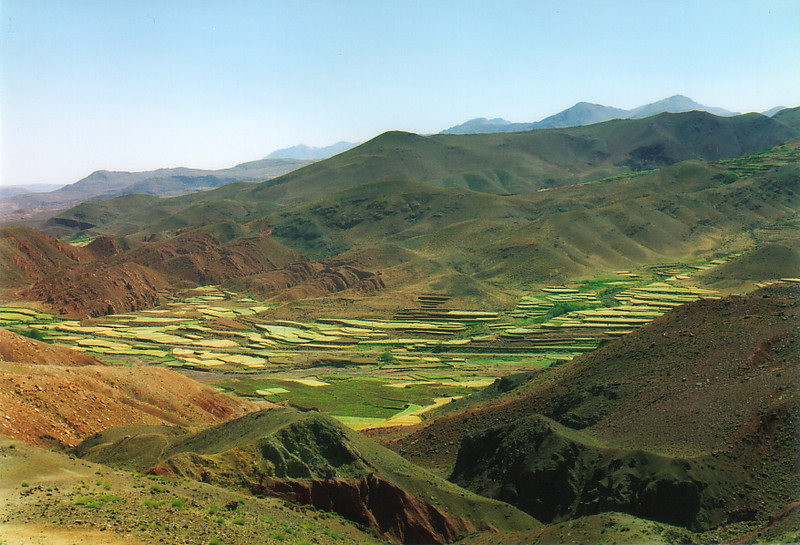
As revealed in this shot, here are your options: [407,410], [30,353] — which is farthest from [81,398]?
[407,410]

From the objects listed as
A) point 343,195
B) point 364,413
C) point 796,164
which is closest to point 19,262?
point 343,195

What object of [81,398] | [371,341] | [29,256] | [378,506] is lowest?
[371,341]

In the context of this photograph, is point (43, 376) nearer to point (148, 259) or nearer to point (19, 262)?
point (19, 262)

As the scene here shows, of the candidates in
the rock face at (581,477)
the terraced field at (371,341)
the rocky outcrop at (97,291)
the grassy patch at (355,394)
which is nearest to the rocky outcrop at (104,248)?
the rocky outcrop at (97,291)

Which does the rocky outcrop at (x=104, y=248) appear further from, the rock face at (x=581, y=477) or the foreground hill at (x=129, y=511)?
the foreground hill at (x=129, y=511)

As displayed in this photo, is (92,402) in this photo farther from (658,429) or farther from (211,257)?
(211,257)

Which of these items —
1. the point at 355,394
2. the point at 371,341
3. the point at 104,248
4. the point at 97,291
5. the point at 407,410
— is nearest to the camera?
the point at 407,410
